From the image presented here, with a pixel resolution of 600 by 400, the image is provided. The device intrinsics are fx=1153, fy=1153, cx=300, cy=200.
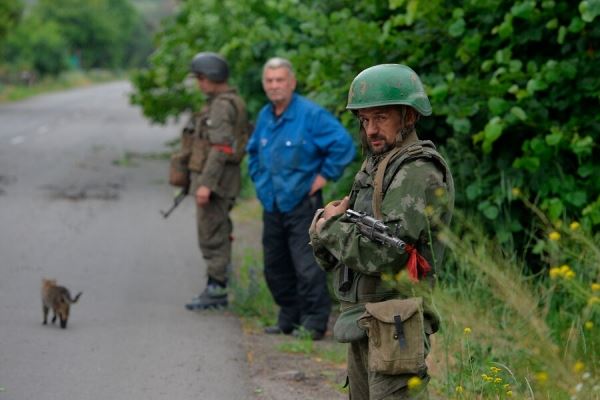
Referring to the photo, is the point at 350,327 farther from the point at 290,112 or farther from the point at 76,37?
the point at 76,37

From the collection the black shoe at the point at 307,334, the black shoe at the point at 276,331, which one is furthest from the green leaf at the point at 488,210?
the black shoe at the point at 276,331

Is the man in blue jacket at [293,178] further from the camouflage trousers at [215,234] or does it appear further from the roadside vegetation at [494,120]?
the camouflage trousers at [215,234]

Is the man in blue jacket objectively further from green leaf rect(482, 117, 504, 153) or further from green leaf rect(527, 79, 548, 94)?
green leaf rect(527, 79, 548, 94)

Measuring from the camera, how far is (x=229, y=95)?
930 centimetres

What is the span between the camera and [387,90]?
15.3ft

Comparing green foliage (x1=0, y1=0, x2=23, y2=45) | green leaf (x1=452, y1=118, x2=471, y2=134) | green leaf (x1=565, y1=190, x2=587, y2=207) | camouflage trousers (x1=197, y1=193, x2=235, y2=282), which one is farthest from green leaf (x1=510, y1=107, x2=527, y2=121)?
green foliage (x1=0, y1=0, x2=23, y2=45)

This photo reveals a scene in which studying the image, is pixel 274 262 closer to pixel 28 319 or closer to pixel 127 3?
pixel 28 319

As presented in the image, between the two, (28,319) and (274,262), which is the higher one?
(274,262)

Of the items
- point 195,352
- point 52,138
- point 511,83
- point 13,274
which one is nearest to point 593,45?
point 511,83

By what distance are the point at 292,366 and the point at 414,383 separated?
3.42 m

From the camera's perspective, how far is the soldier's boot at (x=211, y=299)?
9.48 m

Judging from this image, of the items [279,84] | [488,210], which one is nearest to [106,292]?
[279,84]

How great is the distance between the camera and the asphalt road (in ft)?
23.5

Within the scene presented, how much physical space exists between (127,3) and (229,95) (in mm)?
118762
